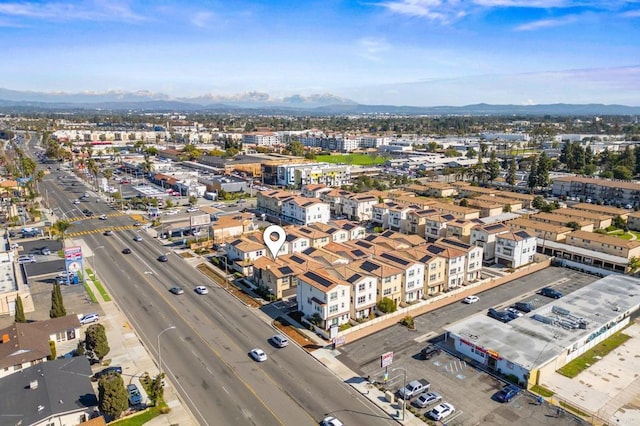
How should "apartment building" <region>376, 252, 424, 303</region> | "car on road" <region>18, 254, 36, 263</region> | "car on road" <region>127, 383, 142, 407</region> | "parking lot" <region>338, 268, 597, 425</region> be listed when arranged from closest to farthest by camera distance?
1. "parking lot" <region>338, 268, 597, 425</region>
2. "car on road" <region>127, 383, 142, 407</region>
3. "apartment building" <region>376, 252, 424, 303</region>
4. "car on road" <region>18, 254, 36, 263</region>

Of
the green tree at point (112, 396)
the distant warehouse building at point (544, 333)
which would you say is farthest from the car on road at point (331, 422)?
the distant warehouse building at point (544, 333)

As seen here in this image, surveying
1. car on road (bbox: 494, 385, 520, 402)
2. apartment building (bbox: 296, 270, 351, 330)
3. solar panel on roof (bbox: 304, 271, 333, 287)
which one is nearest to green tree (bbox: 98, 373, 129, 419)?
apartment building (bbox: 296, 270, 351, 330)

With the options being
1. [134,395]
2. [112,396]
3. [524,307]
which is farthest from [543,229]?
[112,396]

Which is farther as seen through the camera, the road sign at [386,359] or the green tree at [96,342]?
the green tree at [96,342]

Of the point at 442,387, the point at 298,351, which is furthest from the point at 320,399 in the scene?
the point at 442,387

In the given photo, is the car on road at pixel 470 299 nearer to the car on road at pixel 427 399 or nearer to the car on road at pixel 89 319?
the car on road at pixel 427 399

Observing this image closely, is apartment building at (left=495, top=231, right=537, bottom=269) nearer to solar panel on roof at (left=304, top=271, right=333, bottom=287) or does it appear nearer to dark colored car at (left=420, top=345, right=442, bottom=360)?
dark colored car at (left=420, top=345, right=442, bottom=360)
